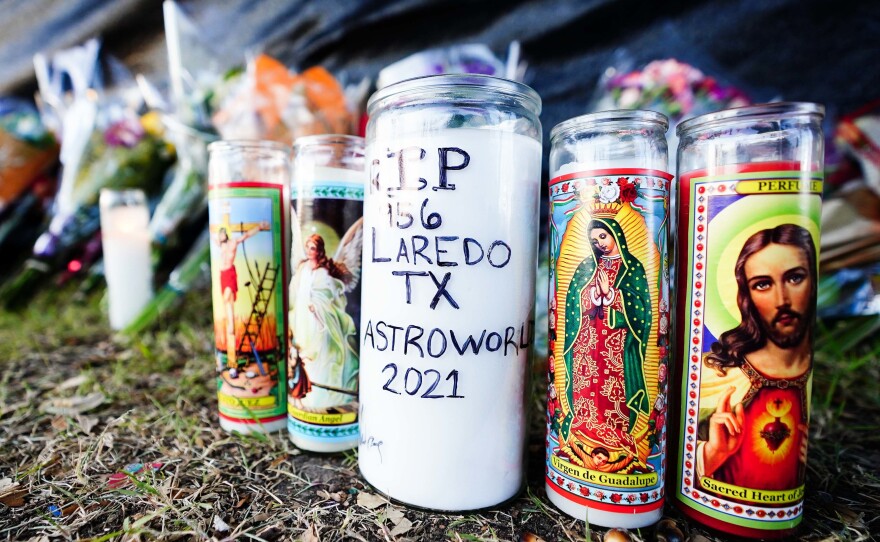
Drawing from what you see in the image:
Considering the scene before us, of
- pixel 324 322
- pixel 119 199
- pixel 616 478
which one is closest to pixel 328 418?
pixel 324 322

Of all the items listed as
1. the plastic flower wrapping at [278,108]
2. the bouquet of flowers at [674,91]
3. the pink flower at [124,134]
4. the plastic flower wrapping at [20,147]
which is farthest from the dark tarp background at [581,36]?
the plastic flower wrapping at [20,147]

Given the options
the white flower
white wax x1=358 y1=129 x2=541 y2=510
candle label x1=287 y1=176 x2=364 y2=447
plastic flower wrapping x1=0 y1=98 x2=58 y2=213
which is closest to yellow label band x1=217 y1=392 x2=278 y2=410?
candle label x1=287 y1=176 x2=364 y2=447

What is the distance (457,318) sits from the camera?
76 cm

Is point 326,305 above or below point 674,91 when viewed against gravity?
below

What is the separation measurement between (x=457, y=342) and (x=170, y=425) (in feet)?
2.42

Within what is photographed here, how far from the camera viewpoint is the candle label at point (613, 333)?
0.72 metres

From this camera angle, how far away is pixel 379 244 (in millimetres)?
807

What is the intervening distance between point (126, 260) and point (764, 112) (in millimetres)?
1968

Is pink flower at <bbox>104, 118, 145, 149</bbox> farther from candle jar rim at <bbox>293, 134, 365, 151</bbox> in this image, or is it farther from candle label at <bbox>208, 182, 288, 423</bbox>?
candle jar rim at <bbox>293, 134, 365, 151</bbox>

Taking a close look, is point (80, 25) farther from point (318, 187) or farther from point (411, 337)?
point (411, 337)

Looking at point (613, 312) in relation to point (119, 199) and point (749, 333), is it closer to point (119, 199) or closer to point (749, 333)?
point (749, 333)

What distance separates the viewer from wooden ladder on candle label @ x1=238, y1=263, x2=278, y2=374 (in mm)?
1021

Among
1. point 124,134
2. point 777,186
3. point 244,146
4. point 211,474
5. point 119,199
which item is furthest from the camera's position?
point 124,134

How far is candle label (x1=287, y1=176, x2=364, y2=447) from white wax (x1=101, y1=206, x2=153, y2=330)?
1.17m
